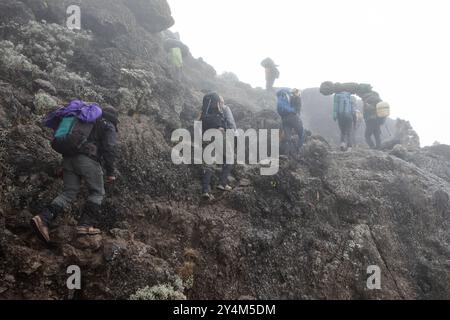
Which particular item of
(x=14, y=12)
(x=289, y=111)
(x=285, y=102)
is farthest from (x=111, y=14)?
(x=289, y=111)

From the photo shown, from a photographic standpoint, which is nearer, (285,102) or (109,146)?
(109,146)

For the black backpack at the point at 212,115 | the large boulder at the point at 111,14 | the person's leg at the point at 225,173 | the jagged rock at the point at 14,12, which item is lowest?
the person's leg at the point at 225,173

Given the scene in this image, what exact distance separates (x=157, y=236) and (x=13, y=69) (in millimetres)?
7435

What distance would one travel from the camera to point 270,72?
116 feet

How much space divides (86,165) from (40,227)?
157 cm

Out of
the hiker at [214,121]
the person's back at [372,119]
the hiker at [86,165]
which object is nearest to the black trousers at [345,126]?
the person's back at [372,119]

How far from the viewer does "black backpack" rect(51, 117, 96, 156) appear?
771cm

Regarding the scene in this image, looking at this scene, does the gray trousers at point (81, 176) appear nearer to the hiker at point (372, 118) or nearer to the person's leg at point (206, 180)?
the person's leg at point (206, 180)

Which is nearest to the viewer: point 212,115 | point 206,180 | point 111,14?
point 206,180

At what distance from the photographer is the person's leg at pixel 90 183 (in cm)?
798

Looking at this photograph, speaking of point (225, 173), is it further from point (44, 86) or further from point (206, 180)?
point (44, 86)

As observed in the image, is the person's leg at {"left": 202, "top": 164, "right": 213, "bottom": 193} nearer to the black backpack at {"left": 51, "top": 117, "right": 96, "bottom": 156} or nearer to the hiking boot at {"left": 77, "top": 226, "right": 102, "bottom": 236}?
the hiking boot at {"left": 77, "top": 226, "right": 102, "bottom": 236}

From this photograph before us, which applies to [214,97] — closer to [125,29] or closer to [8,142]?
[8,142]
